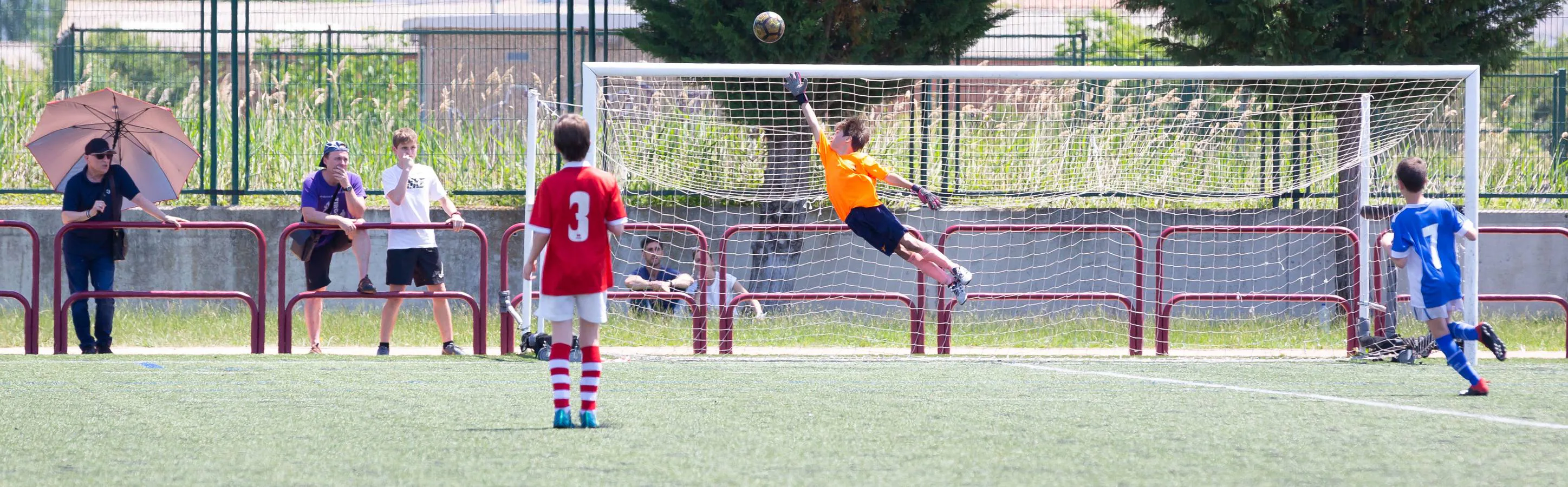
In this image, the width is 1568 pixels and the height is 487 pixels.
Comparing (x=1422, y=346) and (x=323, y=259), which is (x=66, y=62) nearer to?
(x=323, y=259)

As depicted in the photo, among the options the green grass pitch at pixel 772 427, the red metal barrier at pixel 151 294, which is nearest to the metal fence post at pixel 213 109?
the red metal barrier at pixel 151 294

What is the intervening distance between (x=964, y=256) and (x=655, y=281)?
11.0 ft

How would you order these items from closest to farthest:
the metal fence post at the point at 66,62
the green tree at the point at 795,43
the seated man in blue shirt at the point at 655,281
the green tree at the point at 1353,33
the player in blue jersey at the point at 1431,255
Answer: the player in blue jersey at the point at 1431,255, the seated man in blue shirt at the point at 655,281, the green tree at the point at 1353,33, the green tree at the point at 795,43, the metal fence post at the point at 66,62

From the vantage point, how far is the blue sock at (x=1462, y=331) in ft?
26.1

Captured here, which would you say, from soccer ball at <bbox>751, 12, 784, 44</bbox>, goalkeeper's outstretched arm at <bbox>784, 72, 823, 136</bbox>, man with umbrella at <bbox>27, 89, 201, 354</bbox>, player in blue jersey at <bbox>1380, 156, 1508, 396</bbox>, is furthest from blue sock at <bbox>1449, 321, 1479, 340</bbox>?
man with umbrella at <bbox>27, 89, 201, 354</bbox>

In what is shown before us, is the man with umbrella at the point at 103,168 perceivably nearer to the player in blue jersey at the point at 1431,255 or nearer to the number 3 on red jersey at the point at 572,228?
the number 3 on red jersey at the point at 572,228

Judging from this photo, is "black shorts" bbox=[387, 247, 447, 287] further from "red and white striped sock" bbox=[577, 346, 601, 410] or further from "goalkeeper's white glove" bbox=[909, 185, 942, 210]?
"red and white striped sock" bbox=[577, 346, 601, 410]

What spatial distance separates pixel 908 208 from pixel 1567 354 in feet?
18.5

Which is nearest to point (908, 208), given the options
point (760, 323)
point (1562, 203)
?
point (760, 323)

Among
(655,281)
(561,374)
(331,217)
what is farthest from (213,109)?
Answer: (561,374)

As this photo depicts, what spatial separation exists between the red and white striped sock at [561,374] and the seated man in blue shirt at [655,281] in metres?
5.02

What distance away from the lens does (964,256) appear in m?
13.4

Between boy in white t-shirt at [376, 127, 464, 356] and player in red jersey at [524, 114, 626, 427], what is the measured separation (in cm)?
429

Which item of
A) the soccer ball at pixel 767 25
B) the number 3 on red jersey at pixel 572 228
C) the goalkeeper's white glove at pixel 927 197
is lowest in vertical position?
the number 3 on red jersey at pixel 572 228
